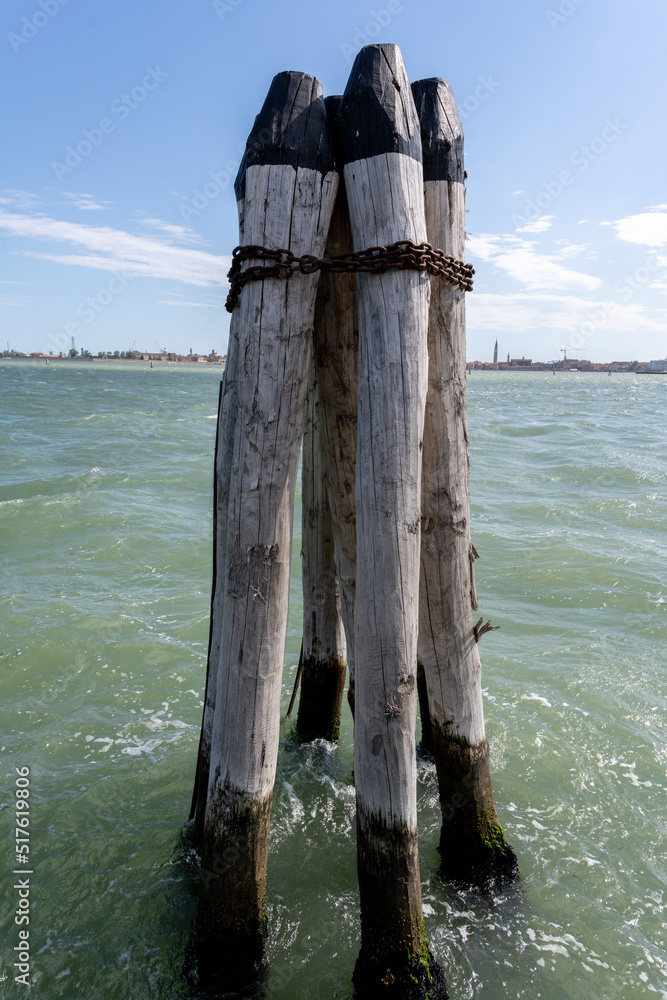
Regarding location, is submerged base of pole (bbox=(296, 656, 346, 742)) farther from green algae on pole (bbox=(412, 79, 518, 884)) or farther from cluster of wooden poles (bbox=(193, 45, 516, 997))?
cluster of wooden poles (bbox=(193, 45, 516, 997))

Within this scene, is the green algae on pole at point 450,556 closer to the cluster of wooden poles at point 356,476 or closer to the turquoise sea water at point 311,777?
the cluster of wooden poles at point 356,476

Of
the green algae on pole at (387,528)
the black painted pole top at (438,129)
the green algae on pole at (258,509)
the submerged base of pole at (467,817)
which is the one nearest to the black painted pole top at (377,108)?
the green algae on pole at (387,528)

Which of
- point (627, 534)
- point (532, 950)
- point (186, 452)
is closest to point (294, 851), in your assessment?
point (532, 950)

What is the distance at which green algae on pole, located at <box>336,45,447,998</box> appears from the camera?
2.56 m

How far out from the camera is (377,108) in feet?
8.44

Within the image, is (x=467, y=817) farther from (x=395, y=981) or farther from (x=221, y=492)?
(x=221, y=492)

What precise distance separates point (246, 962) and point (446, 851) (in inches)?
42.8

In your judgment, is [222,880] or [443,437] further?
[443,437]

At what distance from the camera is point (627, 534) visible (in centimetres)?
1039

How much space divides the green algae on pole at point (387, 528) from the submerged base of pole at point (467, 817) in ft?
2.00

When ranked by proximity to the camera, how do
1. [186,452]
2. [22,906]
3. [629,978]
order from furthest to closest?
1. [186,452]
2. [22,906]
3. [629,978]

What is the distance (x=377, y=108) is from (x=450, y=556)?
1.90 meters

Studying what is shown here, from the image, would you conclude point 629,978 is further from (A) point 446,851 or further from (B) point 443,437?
(B) point 443,437

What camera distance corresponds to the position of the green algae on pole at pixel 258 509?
2.61m
